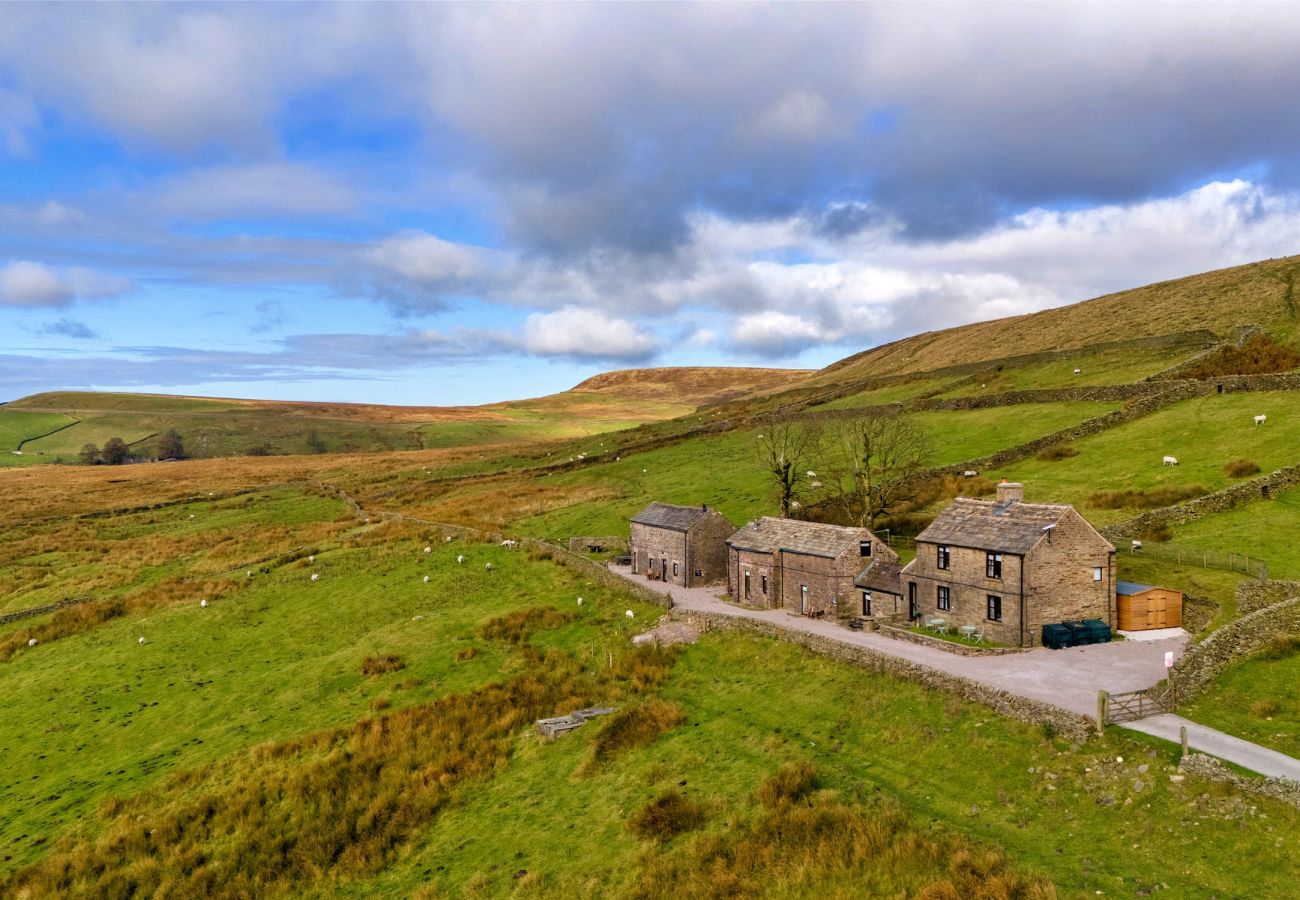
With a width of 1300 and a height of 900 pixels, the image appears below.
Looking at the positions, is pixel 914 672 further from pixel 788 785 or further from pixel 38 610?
pixel 38 610

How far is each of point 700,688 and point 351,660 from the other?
19270 mm

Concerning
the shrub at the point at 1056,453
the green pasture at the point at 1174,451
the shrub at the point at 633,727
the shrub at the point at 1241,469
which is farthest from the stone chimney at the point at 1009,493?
the shrub at the point at 1056,453

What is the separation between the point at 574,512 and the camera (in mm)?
73375

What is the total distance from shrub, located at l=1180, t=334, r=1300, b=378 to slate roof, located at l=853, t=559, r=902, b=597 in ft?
161

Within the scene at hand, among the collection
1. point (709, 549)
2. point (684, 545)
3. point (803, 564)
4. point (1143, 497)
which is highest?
point (1143, 497)

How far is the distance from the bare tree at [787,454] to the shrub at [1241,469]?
28.2 meters

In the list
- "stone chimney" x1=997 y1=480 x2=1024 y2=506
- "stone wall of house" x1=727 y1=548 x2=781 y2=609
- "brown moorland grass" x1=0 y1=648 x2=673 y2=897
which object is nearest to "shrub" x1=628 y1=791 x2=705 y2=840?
"brown moorland grass" x1=0 y1=648 x2=673 y2=897

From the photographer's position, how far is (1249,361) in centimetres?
7388

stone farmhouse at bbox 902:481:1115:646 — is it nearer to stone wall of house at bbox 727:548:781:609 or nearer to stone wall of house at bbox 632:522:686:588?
stone wall of house at bbox 727:548:781:609

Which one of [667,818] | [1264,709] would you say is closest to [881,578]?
[1264,709]

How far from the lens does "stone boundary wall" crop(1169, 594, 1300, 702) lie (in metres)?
27.1

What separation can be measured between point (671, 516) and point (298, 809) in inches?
1265

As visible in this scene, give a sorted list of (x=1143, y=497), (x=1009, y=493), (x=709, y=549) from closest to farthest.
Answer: (x=1009, y=493) → (x=1143, y=497) → (x=709, y=549)

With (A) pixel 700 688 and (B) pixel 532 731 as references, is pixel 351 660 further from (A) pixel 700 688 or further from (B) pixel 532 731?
(A) pixel 700 688
